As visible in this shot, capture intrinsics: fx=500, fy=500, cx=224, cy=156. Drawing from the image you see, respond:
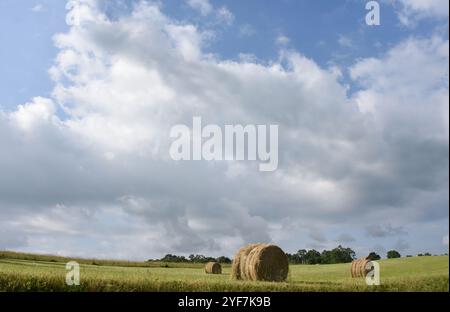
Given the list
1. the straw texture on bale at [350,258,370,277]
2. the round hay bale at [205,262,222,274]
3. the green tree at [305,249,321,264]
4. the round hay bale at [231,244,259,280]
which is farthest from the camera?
the green tree at [305,249,321,264]

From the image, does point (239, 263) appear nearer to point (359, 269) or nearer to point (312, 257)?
point (359, 269)

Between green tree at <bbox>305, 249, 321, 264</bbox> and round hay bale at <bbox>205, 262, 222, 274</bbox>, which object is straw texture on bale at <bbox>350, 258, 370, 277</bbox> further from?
green tree at <bbox>305, 249, 321, 264</bbox>

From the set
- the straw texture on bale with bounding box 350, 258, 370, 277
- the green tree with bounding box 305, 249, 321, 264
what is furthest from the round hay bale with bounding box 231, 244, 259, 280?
the green tree with bounding box 305, 249, 321, 264

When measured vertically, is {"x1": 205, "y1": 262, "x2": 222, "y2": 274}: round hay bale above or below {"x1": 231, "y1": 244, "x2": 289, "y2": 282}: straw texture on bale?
below

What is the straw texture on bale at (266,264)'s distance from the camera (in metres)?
25.3

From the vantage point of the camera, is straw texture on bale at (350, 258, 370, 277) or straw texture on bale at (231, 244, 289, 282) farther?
straw texture on bale at (350, 258, 370, 277)

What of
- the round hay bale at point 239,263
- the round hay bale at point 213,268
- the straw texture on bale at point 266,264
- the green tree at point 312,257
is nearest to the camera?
the straw texture on bale at point 266,264

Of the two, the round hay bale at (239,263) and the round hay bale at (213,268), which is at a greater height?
the round hay bale at (239,263)

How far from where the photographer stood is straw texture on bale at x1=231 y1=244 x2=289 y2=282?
25.3 m

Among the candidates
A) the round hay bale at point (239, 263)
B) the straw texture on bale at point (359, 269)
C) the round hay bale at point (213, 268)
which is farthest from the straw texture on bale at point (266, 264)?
the round hay bale at point (213, 268)

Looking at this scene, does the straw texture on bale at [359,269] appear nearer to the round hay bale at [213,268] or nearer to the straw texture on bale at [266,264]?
the straw texture on bale at [266,264]

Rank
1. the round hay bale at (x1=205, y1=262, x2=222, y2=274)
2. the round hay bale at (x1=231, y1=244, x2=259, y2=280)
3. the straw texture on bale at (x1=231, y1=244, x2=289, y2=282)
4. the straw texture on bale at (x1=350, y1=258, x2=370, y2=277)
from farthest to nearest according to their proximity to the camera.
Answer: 1. the round hay bale at (x1=205, y1=262, x2=222, y2=274)
2. the straw texture on bale at (x1=350, y1=258, x2=370, y2=277)
3. the round hay bale at (x1=231, y1=244, x2=259, y2=280)
4. the straw texture on bale at (x1=231, y1=244, x2=289, y2=282)
